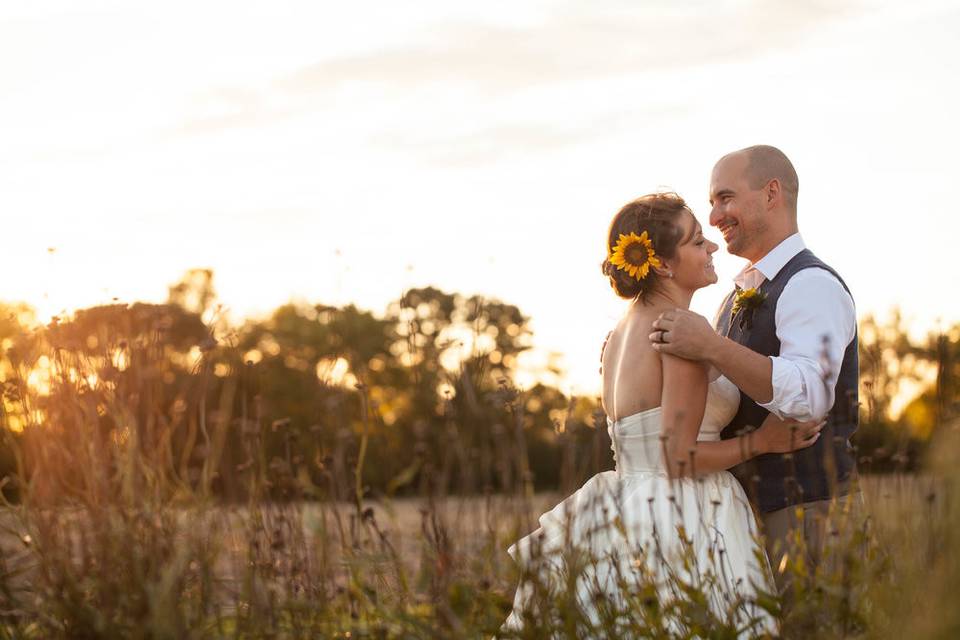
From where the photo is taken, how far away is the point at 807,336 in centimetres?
471

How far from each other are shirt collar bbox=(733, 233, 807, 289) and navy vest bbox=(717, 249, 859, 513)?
0.10 feet

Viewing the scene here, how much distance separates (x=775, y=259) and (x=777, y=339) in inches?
17.1

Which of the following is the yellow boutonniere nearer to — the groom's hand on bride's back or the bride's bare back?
the bride's bare back

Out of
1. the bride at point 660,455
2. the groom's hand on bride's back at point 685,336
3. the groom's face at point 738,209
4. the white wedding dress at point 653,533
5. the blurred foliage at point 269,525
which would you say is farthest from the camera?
the groom's face at point 738,209

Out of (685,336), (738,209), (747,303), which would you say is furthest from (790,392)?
(738,209)

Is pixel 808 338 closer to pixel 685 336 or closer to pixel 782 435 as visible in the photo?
pixel 782 435

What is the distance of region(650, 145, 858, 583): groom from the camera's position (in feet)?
14.5

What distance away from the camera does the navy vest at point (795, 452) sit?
191 inches

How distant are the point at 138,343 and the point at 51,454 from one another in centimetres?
53

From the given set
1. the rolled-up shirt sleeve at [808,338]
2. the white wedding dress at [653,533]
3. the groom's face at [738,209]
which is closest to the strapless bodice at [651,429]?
the white wedding dress at [653,533]

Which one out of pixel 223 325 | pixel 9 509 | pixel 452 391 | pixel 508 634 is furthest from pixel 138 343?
pixel 508 634

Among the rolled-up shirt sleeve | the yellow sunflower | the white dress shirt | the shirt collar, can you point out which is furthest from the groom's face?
the yellow sunflower

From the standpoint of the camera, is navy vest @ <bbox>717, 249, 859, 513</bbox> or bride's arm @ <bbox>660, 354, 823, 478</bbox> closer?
bride's arm @ <bbox>660, 354, 823, 478</bbox>

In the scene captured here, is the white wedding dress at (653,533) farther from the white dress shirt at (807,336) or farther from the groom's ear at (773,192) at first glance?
the groom's ear at (773,192)
